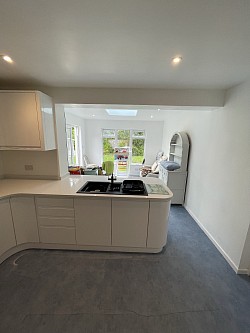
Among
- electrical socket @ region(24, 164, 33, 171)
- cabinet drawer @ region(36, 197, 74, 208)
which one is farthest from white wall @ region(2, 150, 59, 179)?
cabinet drawer @ region(36, 197, 74, 208)

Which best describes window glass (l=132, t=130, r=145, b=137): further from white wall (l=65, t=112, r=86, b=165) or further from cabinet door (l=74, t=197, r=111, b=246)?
cabinet door (l=74, t=197, r=111, b=246)

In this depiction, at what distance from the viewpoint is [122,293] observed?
1626mm

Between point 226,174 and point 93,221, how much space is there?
6.64 feet

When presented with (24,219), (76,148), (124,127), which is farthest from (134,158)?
(24,219)

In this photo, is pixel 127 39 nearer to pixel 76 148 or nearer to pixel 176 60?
pixel 176 60

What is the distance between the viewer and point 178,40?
1.12 meters

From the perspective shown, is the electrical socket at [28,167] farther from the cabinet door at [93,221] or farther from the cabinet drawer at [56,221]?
the cabinet door at [93,221]

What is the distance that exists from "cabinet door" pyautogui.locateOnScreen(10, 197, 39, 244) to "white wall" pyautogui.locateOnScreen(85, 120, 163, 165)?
5.07 m

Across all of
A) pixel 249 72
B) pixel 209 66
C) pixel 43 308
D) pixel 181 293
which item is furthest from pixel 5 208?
pixel 249 72

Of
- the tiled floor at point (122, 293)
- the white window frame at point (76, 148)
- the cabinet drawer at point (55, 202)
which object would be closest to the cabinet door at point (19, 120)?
the cabinet drawer at point (55, 202)

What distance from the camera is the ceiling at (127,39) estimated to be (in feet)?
2.80

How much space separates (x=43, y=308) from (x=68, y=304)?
23cm

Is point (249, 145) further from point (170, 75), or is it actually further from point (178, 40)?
point (178, 40)

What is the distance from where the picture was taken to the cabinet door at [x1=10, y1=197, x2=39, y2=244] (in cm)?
202
